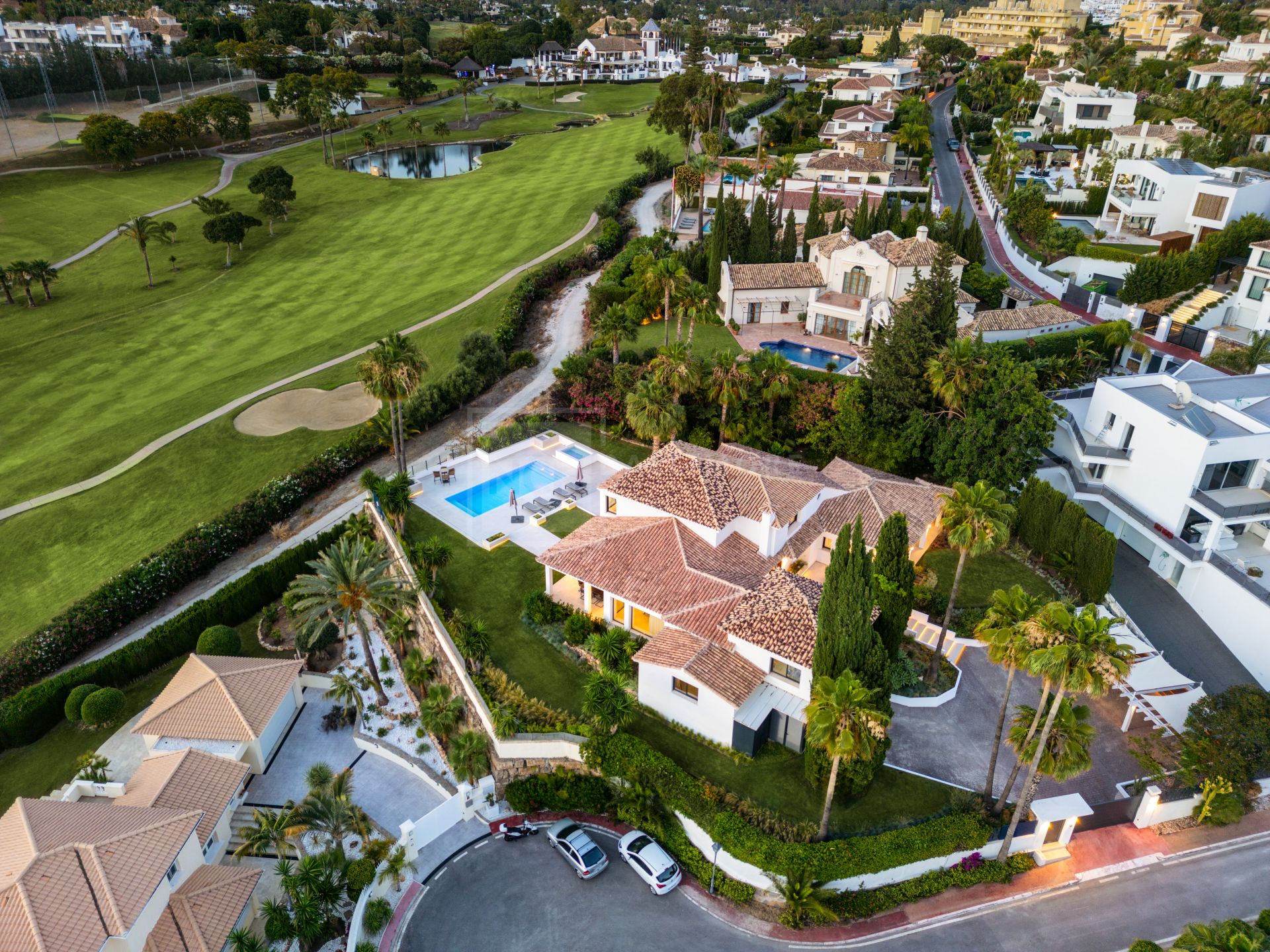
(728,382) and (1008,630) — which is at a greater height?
(1008,630)

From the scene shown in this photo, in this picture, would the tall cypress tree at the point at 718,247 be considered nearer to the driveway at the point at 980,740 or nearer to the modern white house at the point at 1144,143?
the driveway at the point at 980,740

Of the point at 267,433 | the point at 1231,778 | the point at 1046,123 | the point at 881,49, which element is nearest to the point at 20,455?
the point at 267,433

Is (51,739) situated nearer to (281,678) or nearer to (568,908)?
(281,678)

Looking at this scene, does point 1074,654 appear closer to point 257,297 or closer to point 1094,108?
point 257,297

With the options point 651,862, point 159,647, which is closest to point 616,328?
point 159,647

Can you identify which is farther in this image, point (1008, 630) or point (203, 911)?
point (203, 911)

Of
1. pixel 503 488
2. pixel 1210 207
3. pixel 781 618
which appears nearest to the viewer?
pixel 781 618
